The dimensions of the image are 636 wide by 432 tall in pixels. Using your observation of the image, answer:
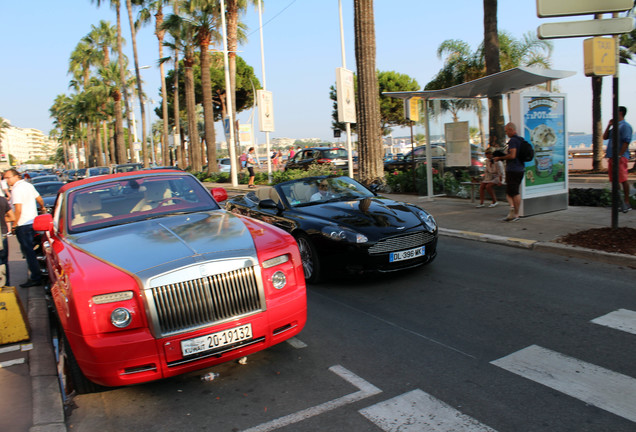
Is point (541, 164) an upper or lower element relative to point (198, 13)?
lower

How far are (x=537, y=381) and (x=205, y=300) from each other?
2.50 metres

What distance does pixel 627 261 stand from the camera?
671 cm

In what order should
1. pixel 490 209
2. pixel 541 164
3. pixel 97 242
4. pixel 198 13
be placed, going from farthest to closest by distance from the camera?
1. pixel 198 13
2. pixel 490 209
3. pixel 541 164
4. pixel 97 242

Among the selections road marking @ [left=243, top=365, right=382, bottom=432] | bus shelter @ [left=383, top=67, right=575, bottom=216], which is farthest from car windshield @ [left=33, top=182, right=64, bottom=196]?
road marking @ [left=243, top=365, right=382, bottom=432]

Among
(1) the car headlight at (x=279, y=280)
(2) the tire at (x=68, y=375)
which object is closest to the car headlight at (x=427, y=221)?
(1) the car headlight at (x=279, y=280)

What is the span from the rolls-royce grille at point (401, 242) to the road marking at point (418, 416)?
2.71m

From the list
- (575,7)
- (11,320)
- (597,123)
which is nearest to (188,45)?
(597,123)

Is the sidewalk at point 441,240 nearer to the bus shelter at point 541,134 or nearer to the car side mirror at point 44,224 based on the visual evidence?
the bus shelter at point 541,134

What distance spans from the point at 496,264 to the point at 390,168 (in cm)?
1878

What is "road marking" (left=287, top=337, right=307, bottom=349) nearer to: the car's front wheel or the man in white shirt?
the car's front wheel

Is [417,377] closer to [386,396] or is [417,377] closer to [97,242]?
[386,396]

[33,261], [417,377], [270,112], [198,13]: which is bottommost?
[417,377]

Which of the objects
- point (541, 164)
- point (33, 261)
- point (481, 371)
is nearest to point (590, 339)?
point (481, 371)

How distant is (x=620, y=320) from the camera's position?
4.74 meters
